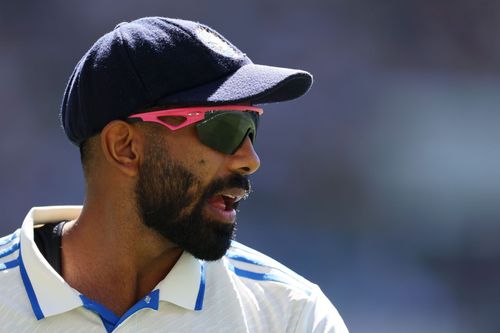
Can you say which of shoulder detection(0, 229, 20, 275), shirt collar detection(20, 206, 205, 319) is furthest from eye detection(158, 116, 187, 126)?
shoulder detection(0, 229, 20, 275)

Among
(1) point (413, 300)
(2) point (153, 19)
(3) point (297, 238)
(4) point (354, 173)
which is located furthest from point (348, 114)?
(2) point (153, 19)

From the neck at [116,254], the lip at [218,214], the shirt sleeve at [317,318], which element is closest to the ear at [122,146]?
the neck at [116,254]

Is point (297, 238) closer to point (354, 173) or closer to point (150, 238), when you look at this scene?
point (354, 173)

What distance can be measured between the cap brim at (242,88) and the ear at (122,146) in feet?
0.39

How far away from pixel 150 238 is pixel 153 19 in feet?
1.82

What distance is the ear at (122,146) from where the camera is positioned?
2396 millimetres

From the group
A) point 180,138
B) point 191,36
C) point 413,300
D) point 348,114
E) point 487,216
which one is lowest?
point 413,300

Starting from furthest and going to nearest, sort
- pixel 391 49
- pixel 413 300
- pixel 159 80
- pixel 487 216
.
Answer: pixel 391 49 → pixel 487 216 → pixel 413 300 → pixel 159 80

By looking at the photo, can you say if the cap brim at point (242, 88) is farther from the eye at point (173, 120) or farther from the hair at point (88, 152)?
the hair at point (88, 152)

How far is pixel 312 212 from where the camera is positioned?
20.9ft

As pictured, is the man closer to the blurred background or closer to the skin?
the skin

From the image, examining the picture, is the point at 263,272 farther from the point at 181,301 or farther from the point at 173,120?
the point at 173,120

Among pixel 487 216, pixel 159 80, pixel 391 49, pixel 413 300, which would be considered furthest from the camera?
pixel 391 49

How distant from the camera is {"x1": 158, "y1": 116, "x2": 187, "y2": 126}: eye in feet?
7.77
